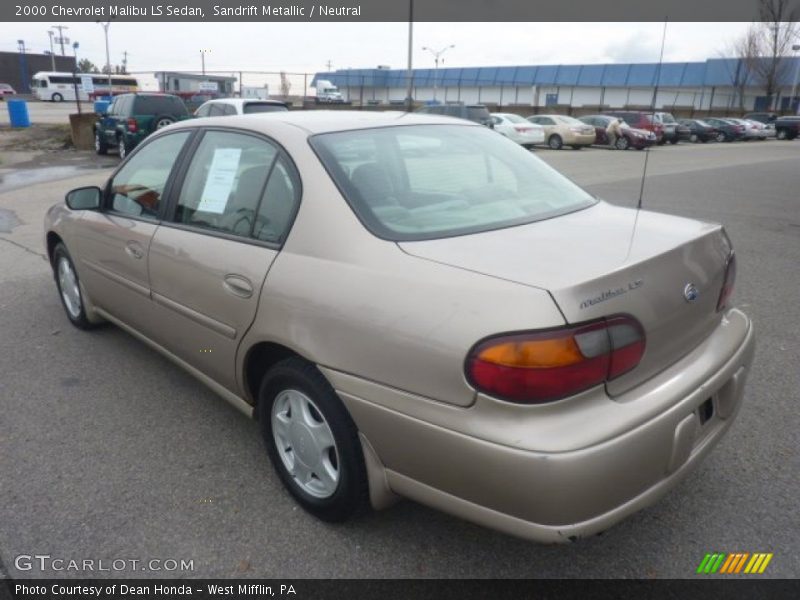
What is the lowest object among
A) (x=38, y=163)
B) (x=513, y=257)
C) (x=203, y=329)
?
(x=38, y=163)

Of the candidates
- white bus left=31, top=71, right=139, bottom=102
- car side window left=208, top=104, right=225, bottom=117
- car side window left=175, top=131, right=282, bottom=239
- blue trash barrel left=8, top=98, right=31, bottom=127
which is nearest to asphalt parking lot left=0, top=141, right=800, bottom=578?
car side window left=175, top=131, right=282, bottom=239

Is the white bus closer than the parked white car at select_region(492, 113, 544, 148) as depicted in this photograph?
No

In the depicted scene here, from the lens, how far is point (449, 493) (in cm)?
202

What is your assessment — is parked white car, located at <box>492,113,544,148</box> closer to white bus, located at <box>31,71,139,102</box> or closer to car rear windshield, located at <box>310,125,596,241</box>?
car rear windshield, located at <box>310,125,596,241</box>

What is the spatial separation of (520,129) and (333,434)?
2490cm

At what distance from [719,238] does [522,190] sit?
33.1 inches

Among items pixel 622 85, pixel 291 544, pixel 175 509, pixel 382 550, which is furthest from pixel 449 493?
pixel 622 85

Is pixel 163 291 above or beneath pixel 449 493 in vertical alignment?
above

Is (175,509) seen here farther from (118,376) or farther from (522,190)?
(522,190)

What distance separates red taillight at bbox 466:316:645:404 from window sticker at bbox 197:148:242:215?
5.36 feet

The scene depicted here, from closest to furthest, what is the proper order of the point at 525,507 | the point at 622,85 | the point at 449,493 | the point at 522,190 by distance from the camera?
the point at 525,507, the point at 449,493, the point at 522,190, the point at 622,85

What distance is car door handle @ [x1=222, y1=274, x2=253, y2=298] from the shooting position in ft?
8.47

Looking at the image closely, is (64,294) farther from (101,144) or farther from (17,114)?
(17,114)

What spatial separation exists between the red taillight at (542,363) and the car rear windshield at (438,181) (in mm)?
619
